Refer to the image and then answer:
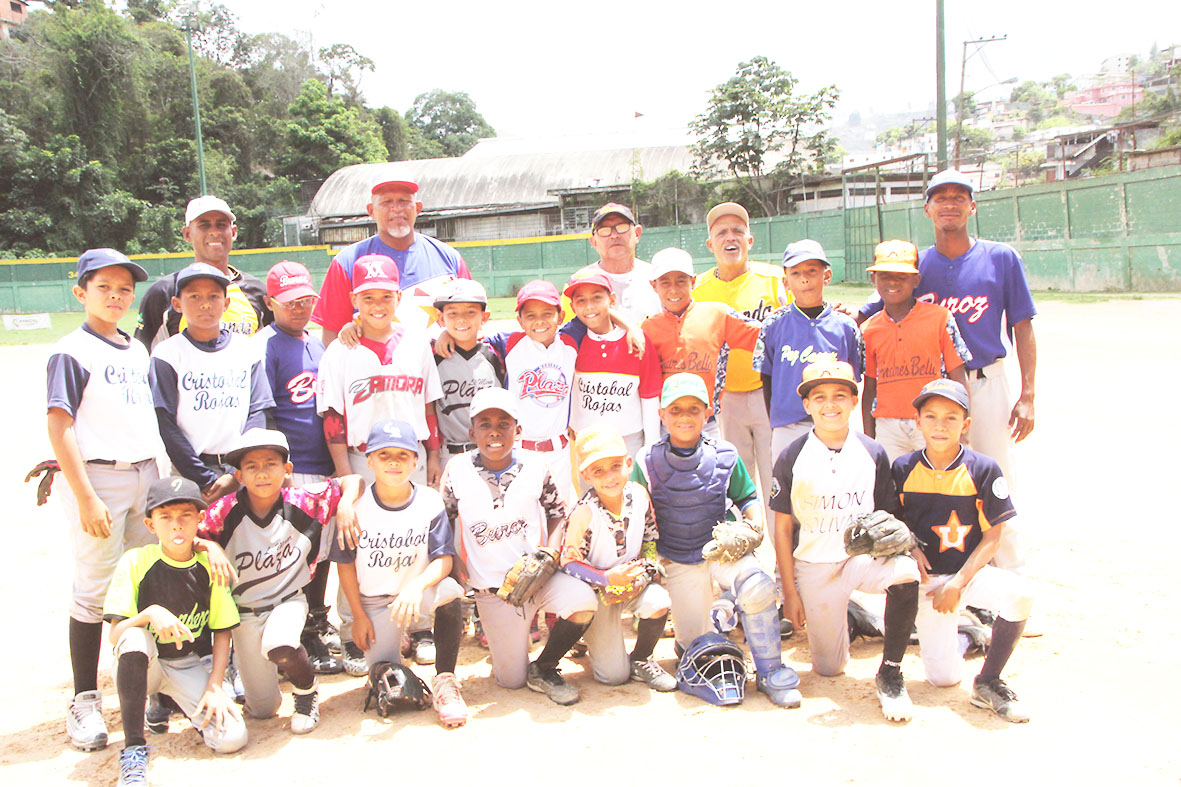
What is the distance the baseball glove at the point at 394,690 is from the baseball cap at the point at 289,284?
1.93 metres

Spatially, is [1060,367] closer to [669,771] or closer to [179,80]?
[669,771]

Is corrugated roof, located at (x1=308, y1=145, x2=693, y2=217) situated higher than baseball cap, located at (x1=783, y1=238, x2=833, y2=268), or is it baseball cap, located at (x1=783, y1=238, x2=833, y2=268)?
corrugated roof, located at (x1=308, y1=145, x2=693, y2=217)

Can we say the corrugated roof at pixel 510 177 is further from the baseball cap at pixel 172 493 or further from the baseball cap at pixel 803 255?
the baseball cap at pixel 172 493

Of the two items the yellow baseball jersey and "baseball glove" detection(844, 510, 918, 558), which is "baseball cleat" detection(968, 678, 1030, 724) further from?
the yellow baseball jersey

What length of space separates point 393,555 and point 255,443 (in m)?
0.81

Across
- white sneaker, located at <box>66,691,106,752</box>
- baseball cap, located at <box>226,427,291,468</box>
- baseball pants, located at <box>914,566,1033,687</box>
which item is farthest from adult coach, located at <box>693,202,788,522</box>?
white sneaker, located at <box>66,691,106,752</box>

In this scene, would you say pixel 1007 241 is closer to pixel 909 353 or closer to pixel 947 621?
pixel 909 353

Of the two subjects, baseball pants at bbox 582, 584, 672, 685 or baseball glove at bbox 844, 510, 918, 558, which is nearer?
baseball glove at bbox 844, 510, 918, 558

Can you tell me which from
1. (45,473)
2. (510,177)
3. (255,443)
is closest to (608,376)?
(255,443)

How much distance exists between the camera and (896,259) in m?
4.88

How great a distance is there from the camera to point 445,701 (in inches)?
152

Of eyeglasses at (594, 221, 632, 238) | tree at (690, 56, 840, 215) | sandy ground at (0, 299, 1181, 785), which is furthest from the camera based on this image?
tree at (690, 56, 840, 215)

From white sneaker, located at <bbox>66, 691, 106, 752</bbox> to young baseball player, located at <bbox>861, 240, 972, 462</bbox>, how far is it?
4041mm

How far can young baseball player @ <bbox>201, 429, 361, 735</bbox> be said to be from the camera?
3910 mm
